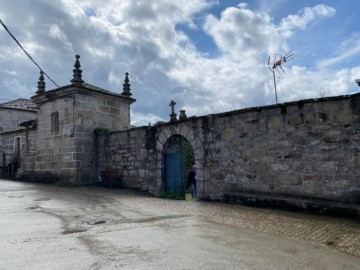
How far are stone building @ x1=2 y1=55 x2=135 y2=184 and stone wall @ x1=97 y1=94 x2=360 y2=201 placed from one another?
14.3 ft

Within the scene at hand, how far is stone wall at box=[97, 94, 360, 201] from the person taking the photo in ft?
21.8

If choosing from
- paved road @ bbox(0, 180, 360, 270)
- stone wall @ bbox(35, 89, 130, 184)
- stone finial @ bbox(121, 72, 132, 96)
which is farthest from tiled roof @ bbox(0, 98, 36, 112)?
paved road @ bbox(0, 180, 360, 270)

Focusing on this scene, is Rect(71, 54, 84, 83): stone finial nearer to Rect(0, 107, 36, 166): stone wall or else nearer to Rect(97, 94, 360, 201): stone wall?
Rect(97, 94, 360, 201): stone wall

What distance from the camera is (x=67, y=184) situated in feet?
44.7

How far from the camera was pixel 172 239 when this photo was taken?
4.64m

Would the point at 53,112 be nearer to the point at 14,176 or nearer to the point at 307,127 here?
the point at 14,176

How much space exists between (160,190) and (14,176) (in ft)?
37.7

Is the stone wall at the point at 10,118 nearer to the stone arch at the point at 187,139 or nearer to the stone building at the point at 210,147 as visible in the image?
the stone building at the point at 210,147

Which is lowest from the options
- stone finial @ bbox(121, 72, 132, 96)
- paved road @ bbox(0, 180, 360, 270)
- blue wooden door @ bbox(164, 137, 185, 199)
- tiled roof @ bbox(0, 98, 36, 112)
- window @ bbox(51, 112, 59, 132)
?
paved road @ bbox(0, 180, 360, 270)

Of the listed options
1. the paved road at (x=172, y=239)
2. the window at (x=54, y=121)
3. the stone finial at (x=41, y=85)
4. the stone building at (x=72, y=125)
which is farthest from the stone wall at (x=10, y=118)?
the paved road at (x=172, y=239)

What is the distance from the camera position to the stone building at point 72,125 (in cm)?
1377

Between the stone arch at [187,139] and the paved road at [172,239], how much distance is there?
214 cm

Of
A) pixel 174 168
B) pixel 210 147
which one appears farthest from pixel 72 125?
pixel 210 147

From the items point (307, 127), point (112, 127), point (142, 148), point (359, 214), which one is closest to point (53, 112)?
point (112, 127)
